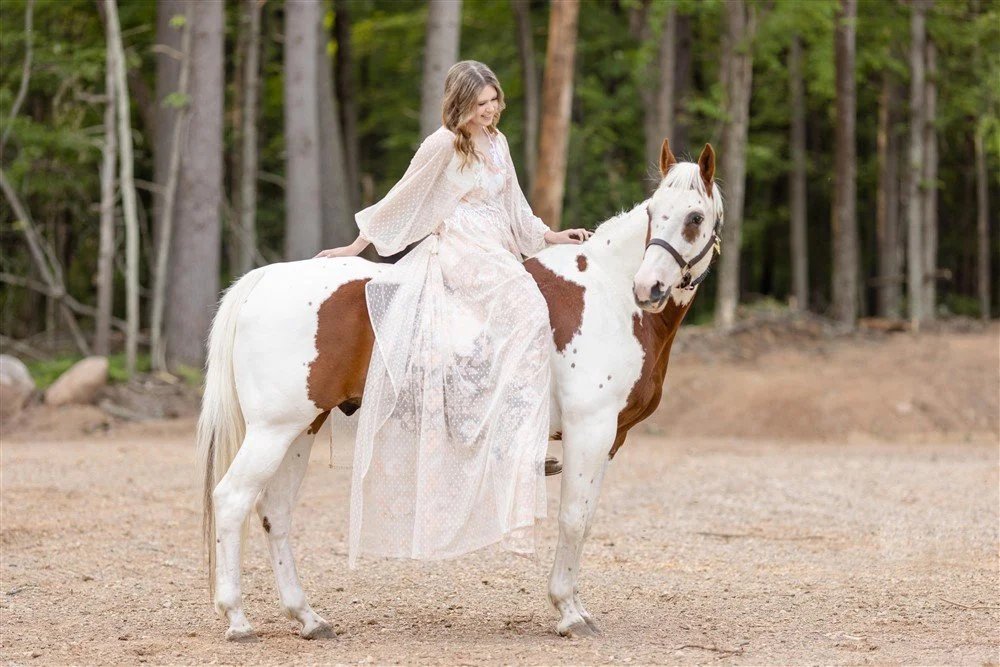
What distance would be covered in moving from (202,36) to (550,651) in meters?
10.9

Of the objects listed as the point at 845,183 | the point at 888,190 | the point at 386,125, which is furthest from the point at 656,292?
the point at 386,125

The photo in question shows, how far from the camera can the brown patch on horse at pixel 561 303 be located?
508 centimetres

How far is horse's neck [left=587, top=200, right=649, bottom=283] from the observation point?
17.0ft

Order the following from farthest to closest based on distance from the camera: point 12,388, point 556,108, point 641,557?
point 556,108
point 12,388
point 641,557

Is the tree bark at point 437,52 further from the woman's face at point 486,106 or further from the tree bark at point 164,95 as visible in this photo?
the woman's face at point 486,106

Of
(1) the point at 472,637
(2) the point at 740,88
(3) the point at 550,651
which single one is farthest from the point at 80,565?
(2) the point at 740,88

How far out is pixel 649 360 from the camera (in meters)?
5.15

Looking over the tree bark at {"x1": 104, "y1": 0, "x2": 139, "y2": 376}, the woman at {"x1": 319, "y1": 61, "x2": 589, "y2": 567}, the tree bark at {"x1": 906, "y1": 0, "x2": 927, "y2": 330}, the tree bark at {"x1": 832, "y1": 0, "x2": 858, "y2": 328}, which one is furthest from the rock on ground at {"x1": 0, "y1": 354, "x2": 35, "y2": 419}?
the tree bark at {"x1": 906, "y1": 0, "x2": 927, "y2": 330}

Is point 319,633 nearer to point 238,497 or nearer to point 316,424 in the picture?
point 238,497

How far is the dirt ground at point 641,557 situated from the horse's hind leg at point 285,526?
13cm

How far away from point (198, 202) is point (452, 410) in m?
9.96

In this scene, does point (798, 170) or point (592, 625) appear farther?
point (798, 170)

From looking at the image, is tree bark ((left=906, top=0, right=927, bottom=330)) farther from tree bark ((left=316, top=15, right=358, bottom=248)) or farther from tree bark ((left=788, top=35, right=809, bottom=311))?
tree bark ((left=316, top=15, right=358, bottom=248))

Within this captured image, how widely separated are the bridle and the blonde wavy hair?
81 cm
